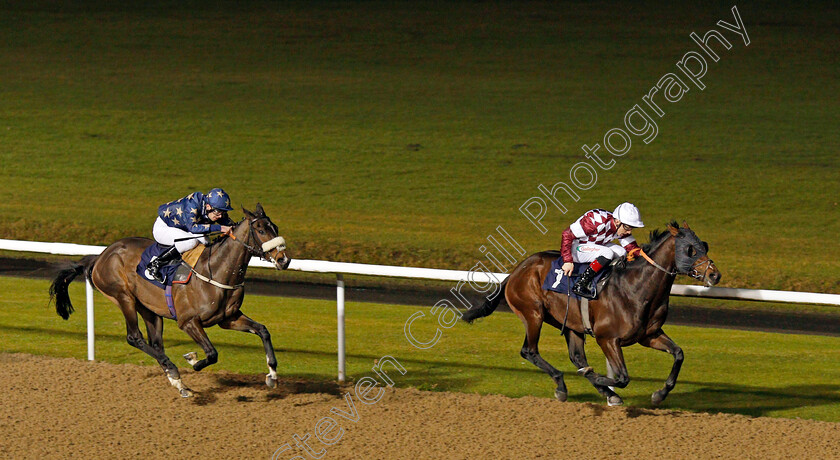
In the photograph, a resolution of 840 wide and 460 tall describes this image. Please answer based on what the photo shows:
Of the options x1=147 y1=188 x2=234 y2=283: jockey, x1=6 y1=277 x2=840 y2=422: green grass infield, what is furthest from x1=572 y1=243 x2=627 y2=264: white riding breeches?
x1=147 y1=188 x2=234 y2=283: jockey

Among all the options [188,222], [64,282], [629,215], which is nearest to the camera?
[629,215]

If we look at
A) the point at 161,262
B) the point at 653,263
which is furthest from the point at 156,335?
the point at 653,263

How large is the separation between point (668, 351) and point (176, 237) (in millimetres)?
3170

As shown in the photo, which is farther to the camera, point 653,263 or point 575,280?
point 575,280

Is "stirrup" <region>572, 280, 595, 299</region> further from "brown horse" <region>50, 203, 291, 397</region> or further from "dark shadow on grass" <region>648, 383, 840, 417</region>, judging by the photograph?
"brown horse" <region>50, 203, 291, 397</region>

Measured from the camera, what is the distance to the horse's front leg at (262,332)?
686cm

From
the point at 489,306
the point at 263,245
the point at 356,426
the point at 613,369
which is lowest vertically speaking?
the point at 356,426

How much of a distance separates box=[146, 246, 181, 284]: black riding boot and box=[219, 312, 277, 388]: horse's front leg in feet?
1.68

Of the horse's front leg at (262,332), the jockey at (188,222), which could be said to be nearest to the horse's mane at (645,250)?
the horse's front leg at (262,332)

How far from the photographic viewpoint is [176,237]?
721 cm

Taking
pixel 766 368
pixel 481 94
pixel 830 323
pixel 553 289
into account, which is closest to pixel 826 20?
pixel 481 94

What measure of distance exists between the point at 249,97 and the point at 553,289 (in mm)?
15918

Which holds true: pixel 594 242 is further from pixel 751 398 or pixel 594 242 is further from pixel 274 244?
pixel 274 244

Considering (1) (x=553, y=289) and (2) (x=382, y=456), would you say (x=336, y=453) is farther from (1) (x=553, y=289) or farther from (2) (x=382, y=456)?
(1) (x=553, y=289)
